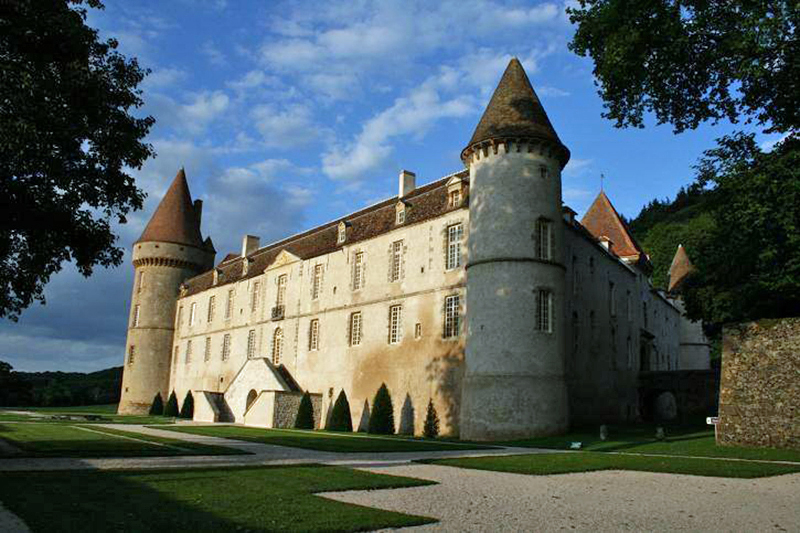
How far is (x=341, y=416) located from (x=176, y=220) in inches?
1024

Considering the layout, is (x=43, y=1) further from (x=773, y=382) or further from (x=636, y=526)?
(x=773, y=382)

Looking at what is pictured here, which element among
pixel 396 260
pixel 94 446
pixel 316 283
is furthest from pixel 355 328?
pixel 94 446

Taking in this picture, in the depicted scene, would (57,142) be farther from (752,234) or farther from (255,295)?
(255,295)

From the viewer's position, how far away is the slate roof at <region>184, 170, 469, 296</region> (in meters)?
29.2

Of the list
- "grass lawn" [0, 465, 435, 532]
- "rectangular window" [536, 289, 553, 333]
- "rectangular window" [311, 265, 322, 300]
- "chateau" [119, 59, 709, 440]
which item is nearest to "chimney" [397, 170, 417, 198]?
"chateau" [119, 59, 709, 440]

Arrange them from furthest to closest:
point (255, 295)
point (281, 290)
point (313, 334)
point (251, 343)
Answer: point (255, 295) → point (251, 343) → point (281, 290) → point (313, 334)

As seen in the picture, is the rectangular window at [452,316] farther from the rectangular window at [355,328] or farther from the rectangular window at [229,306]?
the rectangular window at [229,306]

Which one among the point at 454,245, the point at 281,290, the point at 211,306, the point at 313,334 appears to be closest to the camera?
the point at 454,245

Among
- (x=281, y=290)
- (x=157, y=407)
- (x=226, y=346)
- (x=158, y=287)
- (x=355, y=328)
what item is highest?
(x=158, y=287)

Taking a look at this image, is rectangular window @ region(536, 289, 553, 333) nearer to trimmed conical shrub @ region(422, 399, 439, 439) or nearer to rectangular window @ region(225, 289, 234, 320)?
trimmed conical shrub @ region(422, 399, 439, 439)

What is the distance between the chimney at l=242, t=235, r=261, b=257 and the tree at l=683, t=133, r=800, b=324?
106 ft

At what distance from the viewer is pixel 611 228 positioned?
41.0 m

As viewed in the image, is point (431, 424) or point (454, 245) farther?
point (454, 245)

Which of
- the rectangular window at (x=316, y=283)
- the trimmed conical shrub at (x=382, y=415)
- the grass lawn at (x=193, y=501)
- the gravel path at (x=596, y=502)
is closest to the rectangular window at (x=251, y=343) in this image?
the rectangular window at (x=316, y=283)
